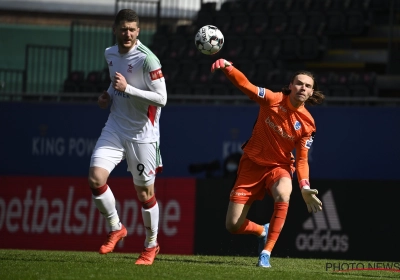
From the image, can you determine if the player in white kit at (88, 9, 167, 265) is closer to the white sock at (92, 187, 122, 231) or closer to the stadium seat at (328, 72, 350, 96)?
the white sock at (92, 187, 122, 231)

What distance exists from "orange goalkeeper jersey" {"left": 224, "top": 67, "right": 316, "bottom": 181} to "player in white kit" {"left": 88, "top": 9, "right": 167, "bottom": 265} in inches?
37.2

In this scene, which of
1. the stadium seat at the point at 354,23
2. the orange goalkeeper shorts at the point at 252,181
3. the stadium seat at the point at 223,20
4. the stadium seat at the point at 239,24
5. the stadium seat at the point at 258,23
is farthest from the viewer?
the stadium seat at the point at 223,20

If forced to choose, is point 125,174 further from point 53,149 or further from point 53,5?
point 53,5

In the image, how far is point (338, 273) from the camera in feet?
29.0

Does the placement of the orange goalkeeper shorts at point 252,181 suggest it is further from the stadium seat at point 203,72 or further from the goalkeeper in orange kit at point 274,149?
the stadium seat at point 203,72

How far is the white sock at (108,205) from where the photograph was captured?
29.1ft

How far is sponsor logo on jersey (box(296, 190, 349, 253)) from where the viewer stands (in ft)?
41.8

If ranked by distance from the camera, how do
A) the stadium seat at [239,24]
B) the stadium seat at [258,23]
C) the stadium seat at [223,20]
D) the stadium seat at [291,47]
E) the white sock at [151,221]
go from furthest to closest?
the stadium seat at [223,20]
the stadium seat at [239,24]
the stadium seat at [258,23]
the stadium seat at [291,47]
the white sock at [151,221]

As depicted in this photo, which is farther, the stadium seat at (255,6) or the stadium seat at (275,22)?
the stadium seat at (255,6)

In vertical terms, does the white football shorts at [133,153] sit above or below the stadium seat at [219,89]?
above

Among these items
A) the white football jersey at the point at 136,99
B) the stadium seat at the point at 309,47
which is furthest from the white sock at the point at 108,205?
the stadium seat at the point at 309,47

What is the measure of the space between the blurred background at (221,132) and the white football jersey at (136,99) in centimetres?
413

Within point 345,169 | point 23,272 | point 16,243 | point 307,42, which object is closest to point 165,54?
point 307,42

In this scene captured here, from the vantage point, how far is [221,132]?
53.0 ft
